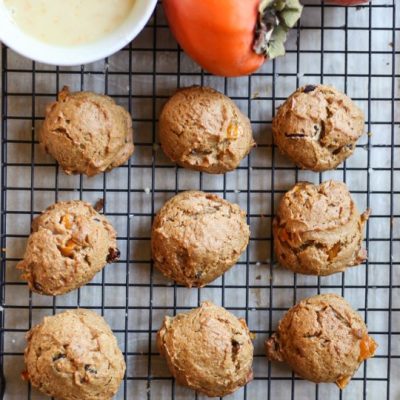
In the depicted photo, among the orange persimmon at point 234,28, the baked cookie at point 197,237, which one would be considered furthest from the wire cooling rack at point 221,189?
the orange persimmon at point 234,28

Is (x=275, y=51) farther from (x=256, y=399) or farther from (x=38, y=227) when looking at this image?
(x=256, y=399)

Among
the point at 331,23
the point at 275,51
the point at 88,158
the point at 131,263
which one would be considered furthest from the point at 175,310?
the point at 331,23

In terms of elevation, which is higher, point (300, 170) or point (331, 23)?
point (331, 23)

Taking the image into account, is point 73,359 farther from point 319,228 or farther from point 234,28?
point 234,28

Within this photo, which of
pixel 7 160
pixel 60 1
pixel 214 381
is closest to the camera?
pixel 60 1

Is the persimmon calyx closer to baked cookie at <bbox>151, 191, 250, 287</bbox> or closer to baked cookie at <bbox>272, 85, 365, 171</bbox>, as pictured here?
baked cookie at <bbox>272, 85, 365, 171</bbox>

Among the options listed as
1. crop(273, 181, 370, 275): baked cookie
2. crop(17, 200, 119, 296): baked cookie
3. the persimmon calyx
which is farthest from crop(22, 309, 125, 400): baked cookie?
the persimmon calyx

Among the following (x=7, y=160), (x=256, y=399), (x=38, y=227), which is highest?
(x=7, y=160)
